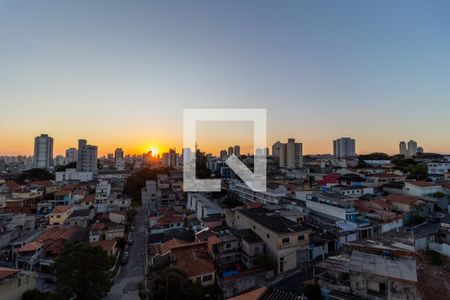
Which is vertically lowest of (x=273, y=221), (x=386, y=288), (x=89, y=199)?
(x=89, y=199)

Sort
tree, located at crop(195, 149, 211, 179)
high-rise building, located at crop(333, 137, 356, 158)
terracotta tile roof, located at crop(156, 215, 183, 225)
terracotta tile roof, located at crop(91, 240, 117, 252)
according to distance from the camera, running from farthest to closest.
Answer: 1. high-rise building, located at crop(333, 137, 356, 158)
2. tree, located at crop(195, 149, 211, 179)
3. terracotta tile roof, located at crop(156, 215, 183, 225)
4. terracotta tile roof, located at crop(91, 240, 117, 252)

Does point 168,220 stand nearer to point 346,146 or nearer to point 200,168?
point 200,168

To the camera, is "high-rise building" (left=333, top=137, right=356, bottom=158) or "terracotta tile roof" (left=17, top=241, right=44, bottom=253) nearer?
"terracotta tile roof" (left=17, top=241, right=44, bottom=253)

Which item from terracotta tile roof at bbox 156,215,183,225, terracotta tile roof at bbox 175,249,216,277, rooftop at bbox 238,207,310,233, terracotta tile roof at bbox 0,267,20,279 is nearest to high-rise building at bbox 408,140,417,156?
rooftop at bbox 238,207,310,233

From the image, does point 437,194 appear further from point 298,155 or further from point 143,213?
point 298,155

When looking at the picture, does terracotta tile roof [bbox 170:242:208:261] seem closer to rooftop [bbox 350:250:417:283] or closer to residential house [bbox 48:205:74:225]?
rooftop [bbox 350:250:417:283]

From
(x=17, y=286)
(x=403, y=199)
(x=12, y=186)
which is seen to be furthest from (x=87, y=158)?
(x=403, y=199)

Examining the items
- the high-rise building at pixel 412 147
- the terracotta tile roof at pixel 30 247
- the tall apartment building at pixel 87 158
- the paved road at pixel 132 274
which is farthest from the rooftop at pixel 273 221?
the high-rise building at pixel 412 147
